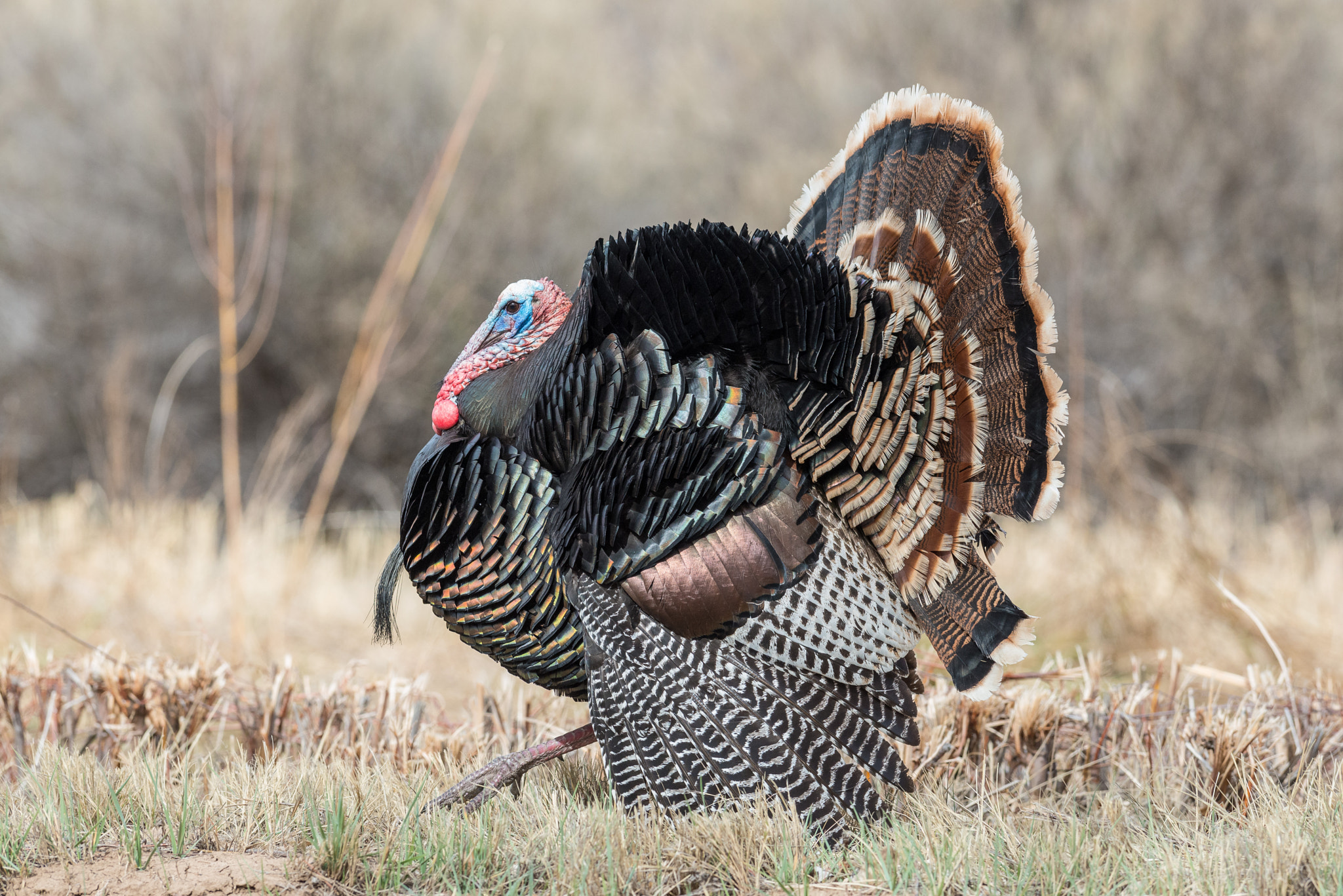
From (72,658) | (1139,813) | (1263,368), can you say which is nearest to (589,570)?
(1139,813)

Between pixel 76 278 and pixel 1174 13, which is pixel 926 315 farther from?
pixel 76 278

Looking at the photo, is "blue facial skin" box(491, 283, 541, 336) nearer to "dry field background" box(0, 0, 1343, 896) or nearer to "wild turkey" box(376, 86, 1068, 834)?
"wild turkey" box(376, 86, 1068, 834)

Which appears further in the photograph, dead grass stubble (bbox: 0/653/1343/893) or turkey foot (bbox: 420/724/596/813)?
turkey foot (bbox: 420/724/596/813)

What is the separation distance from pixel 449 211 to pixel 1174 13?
6.88 meters

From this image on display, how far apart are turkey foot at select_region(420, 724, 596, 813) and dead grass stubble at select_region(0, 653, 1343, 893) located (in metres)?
0.06

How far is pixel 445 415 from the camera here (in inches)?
115

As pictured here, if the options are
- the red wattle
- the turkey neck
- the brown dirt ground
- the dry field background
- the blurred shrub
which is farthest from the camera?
the blurred shrub

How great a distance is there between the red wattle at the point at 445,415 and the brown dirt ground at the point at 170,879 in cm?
117

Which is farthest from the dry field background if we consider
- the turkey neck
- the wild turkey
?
the turkey neck

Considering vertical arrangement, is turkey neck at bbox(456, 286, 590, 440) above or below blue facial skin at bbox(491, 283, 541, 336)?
below

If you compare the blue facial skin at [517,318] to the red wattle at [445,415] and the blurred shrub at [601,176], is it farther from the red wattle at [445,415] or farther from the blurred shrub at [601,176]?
the blurred shrub at [601,176]

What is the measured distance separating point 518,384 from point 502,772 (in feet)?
3.33

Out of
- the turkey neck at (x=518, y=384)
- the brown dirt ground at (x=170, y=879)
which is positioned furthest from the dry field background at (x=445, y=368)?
the turkey neck at (x=518, y=384)

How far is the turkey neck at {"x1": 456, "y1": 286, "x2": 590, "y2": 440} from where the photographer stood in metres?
2.80
